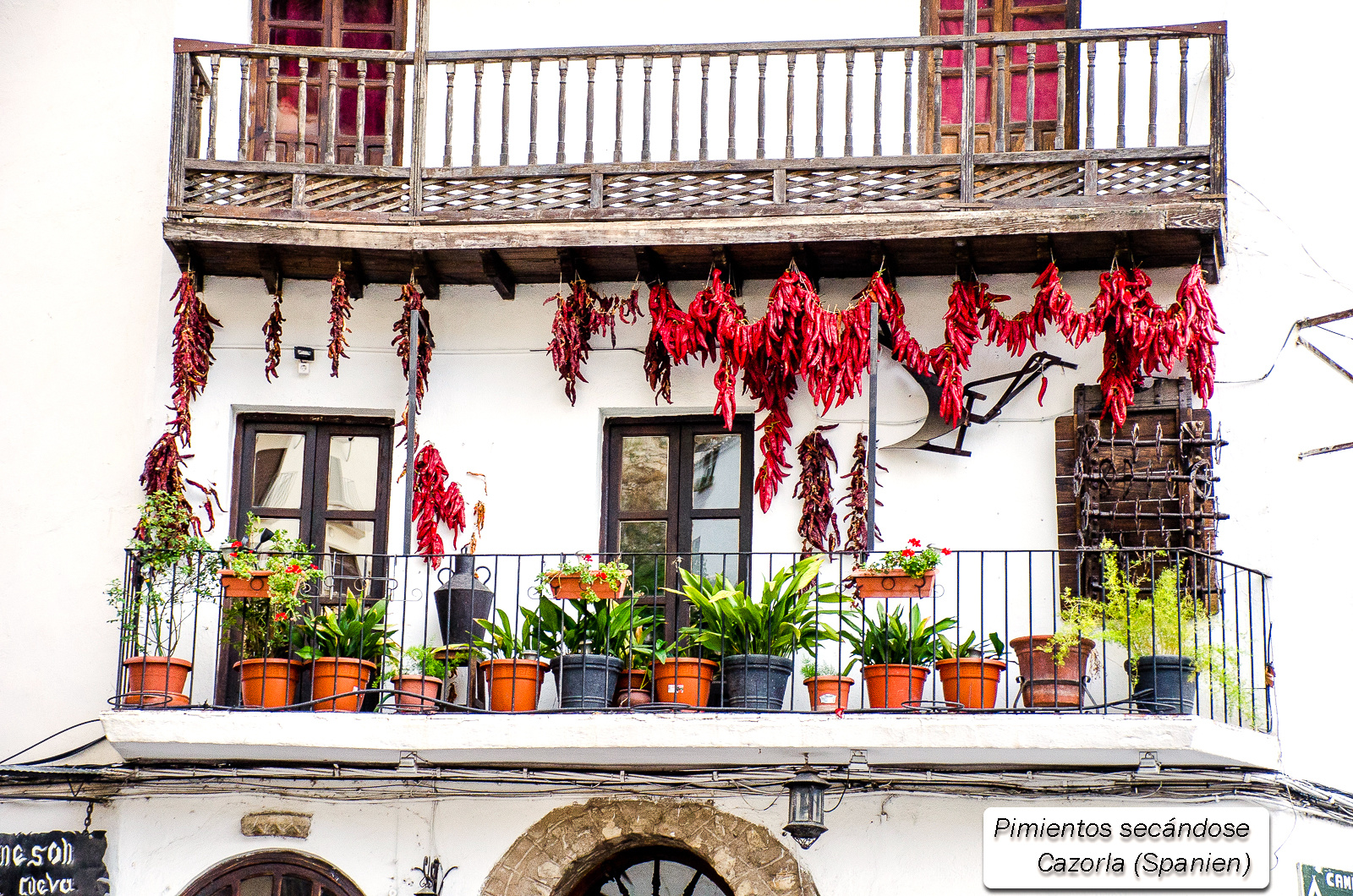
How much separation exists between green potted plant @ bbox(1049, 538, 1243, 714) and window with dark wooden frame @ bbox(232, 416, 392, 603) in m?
3.80

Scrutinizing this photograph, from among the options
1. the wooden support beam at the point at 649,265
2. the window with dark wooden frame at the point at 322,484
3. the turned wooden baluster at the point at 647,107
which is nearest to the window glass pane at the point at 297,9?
the turned wooden baluster at the point at 647,107

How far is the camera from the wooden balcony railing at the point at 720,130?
918 cm

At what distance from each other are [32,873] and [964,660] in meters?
4.90

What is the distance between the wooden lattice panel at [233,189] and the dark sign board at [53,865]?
11.1ft

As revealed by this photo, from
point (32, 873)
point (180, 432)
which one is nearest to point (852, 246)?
point (180, 432)

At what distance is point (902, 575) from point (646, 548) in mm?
1681

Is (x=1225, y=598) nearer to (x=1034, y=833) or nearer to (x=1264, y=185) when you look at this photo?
(x=1034, y=833)

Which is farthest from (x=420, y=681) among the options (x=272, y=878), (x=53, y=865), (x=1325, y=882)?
(x=1325, y=882)

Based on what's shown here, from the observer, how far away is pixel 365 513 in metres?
Result: 9.95

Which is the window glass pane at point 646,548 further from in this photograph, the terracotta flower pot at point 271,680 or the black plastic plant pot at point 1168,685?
the black plastic plant pot at point 1168,685

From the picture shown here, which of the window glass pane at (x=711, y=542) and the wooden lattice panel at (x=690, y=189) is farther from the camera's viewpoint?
the window glass pane at (x=711, y=542)

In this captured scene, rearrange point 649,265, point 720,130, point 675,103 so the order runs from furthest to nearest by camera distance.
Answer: point 720,130 → point 649,265 → point 675,103

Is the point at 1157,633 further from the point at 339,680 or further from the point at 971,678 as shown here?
the point at 339,680

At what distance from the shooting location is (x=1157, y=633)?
8.67 metres
